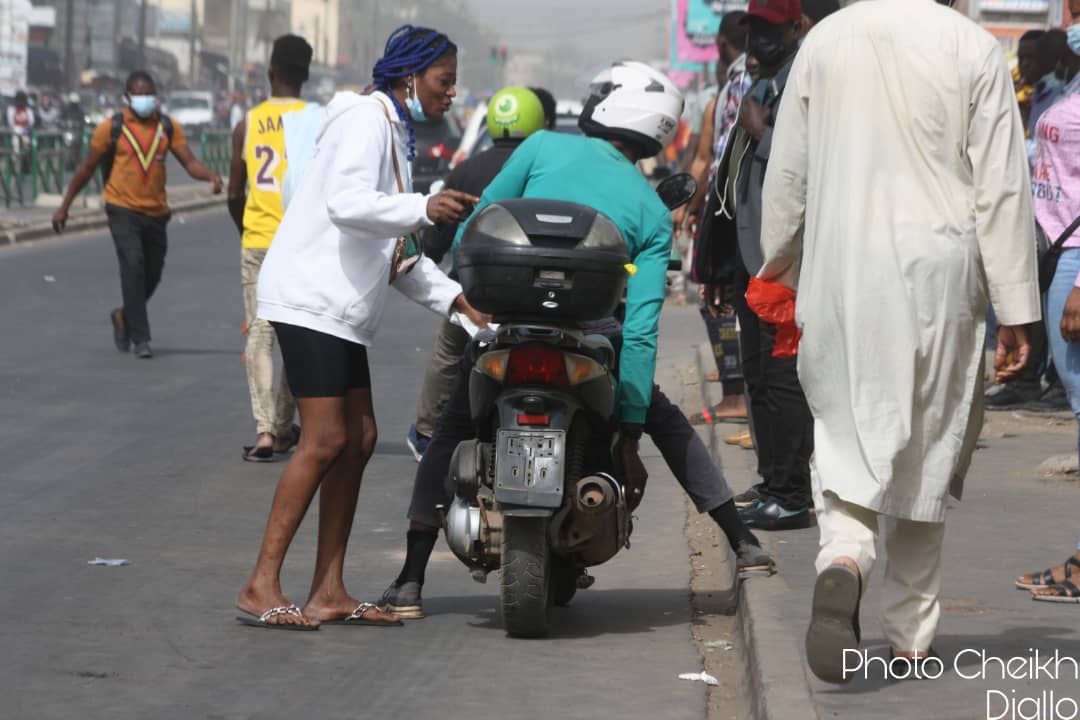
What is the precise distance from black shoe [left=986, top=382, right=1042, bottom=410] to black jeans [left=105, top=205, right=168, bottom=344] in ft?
18.7

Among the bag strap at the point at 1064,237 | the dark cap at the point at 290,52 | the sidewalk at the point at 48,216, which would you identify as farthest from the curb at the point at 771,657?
the sidewalk at the point at 48,216

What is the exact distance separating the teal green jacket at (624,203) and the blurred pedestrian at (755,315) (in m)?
1.15

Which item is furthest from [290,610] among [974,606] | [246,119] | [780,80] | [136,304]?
[136,304]

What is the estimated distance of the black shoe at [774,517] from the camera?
7.50 metres

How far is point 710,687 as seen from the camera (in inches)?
221

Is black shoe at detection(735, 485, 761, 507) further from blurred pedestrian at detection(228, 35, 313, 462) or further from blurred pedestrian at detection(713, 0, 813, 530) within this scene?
blurred pedestrian at detection(228, 35, 313, 462)

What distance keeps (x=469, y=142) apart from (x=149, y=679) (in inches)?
697

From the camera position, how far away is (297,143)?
9117mm

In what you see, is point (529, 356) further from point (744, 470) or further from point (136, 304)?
point (136, 304)

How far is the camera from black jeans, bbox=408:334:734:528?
6297mm

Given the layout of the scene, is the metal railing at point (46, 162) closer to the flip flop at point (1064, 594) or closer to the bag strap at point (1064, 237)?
the bag strap at point (1064, 237)

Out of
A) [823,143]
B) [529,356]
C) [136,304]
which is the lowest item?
[136,304]

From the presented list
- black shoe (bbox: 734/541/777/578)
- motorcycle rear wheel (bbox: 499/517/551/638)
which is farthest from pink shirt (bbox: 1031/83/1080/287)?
motorcycle rear wheel (bbox: 499/517/551/638)

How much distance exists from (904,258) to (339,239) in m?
1.90
